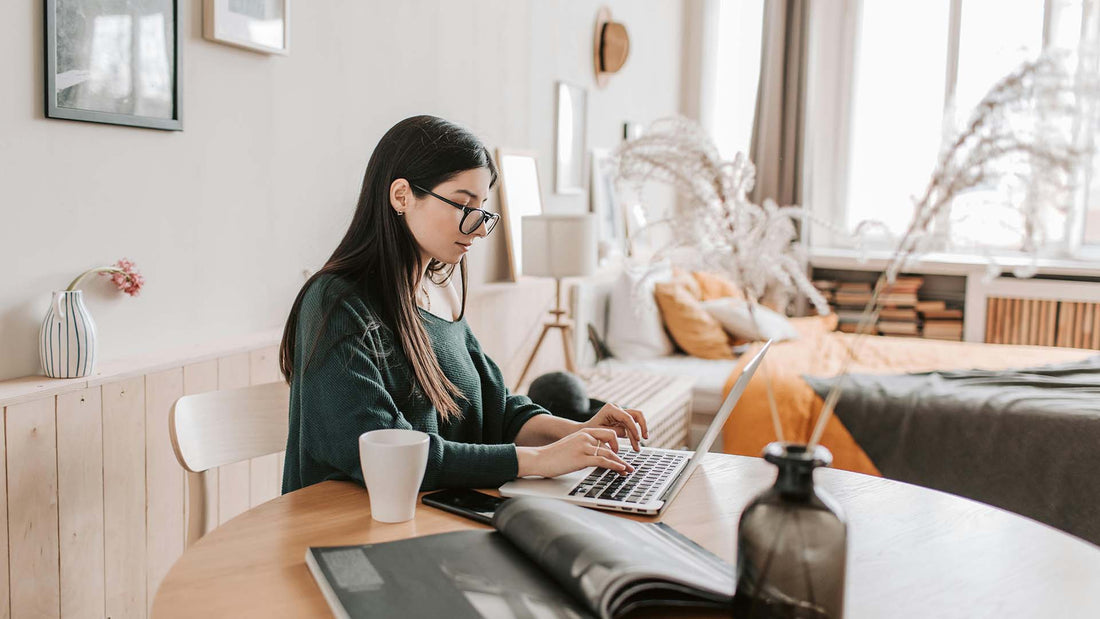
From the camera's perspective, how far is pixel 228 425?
57.6 inches

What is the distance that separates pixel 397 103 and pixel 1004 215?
2083mm

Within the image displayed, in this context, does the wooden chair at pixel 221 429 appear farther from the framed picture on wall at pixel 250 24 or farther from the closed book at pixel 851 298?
the closed book at pixel 851 298

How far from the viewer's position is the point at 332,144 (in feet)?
7.54

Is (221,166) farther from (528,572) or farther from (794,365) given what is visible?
(794,365)

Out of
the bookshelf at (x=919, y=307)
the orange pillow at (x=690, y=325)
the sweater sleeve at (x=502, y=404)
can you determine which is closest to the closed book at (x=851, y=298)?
the bookshelf at (x=919, y=307)

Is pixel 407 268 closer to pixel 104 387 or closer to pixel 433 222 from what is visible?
pixel 433 222

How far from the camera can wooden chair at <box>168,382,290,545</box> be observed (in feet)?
4.54

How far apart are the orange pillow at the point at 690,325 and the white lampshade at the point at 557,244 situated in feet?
3.64

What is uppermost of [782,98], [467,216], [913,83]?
[913,83]

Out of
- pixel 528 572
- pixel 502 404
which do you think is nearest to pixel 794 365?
pixel 502 404

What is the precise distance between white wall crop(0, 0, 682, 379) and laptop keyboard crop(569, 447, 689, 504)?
1059mm

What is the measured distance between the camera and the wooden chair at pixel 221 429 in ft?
4.54

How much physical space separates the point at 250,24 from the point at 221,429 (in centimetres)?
97

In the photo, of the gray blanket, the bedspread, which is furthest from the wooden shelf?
the gray blanket
